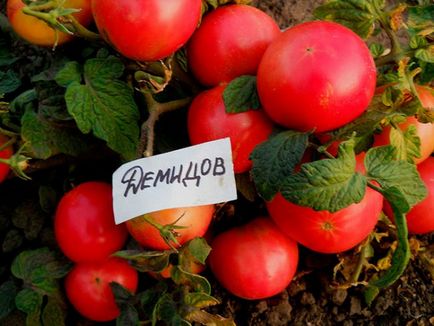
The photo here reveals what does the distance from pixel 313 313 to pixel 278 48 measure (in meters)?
0.54

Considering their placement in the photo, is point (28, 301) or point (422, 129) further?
point (28, 301)

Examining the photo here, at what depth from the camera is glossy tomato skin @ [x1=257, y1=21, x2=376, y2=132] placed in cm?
83

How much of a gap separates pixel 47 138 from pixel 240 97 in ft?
1.17

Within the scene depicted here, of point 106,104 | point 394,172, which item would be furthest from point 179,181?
point 394,172

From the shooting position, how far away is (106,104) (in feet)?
3.26

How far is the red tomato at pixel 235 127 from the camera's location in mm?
915

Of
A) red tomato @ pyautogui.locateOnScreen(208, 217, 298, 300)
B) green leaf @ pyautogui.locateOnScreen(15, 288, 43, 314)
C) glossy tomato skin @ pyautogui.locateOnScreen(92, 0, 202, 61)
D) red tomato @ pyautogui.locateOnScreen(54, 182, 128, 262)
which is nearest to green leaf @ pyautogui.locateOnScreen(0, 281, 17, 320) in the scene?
green leaf @ pyautogui.locateOnScreen(15, 288, 43, 314)

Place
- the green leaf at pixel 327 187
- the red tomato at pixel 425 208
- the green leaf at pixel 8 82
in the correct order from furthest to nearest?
the green leaf at pixel 8 82
the red tomato at pixel 425 208
the green leaf at pixel 327 187

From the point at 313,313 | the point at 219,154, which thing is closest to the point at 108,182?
the point at 219,154

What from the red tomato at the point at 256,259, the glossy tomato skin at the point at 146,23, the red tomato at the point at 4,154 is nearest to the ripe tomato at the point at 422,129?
the red tomato at the point at 256,259

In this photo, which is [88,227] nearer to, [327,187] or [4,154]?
[4,154]

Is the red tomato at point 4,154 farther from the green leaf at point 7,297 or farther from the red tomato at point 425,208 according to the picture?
the red tomato at point 425,208

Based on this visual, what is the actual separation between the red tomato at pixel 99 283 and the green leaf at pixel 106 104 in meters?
0.21

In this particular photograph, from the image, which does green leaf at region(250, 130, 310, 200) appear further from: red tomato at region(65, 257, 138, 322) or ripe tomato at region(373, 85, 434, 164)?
red tomato at region(65, 257, 138, 322)
